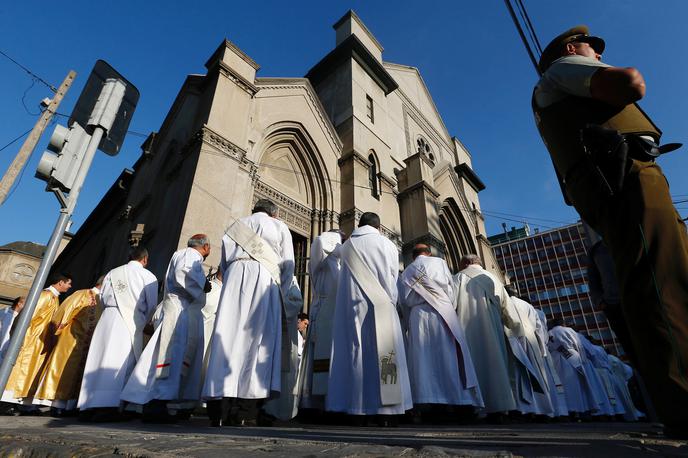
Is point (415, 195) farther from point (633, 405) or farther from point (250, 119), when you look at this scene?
point (633, 405)

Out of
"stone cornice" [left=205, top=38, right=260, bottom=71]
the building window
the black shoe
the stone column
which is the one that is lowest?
the black shoe

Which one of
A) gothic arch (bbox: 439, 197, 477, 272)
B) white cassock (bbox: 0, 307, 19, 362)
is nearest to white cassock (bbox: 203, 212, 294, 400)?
white cassock (bbox: 0, 307, 19, 362)

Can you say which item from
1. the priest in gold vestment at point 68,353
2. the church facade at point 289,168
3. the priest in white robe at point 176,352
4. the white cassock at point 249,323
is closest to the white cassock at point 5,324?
the priest in gold vestment at point 68,353

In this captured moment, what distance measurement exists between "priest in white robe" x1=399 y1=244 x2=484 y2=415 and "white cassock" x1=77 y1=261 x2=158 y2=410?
3200mm

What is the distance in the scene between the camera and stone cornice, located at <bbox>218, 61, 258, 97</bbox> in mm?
9344

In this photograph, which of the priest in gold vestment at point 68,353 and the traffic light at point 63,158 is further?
the priest in gold vestment at point 68,353

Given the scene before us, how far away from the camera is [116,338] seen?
4.34 meters

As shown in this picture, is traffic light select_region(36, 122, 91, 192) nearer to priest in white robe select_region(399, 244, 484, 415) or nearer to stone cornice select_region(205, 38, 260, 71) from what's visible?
priest in white robe select_region(399, 244, 484, 415)

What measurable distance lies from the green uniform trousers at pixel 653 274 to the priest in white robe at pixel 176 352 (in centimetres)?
367

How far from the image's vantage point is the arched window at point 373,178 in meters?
13.5

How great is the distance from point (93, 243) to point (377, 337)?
17.5m

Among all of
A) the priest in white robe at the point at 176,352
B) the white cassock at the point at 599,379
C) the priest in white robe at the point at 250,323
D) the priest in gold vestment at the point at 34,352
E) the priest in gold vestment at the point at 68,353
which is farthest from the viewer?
the white cassock at the point at 599,379

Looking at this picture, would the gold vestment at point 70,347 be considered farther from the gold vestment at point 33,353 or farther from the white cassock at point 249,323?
the white cassock at point 249,323

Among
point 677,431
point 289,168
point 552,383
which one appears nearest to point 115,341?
point 677,431
